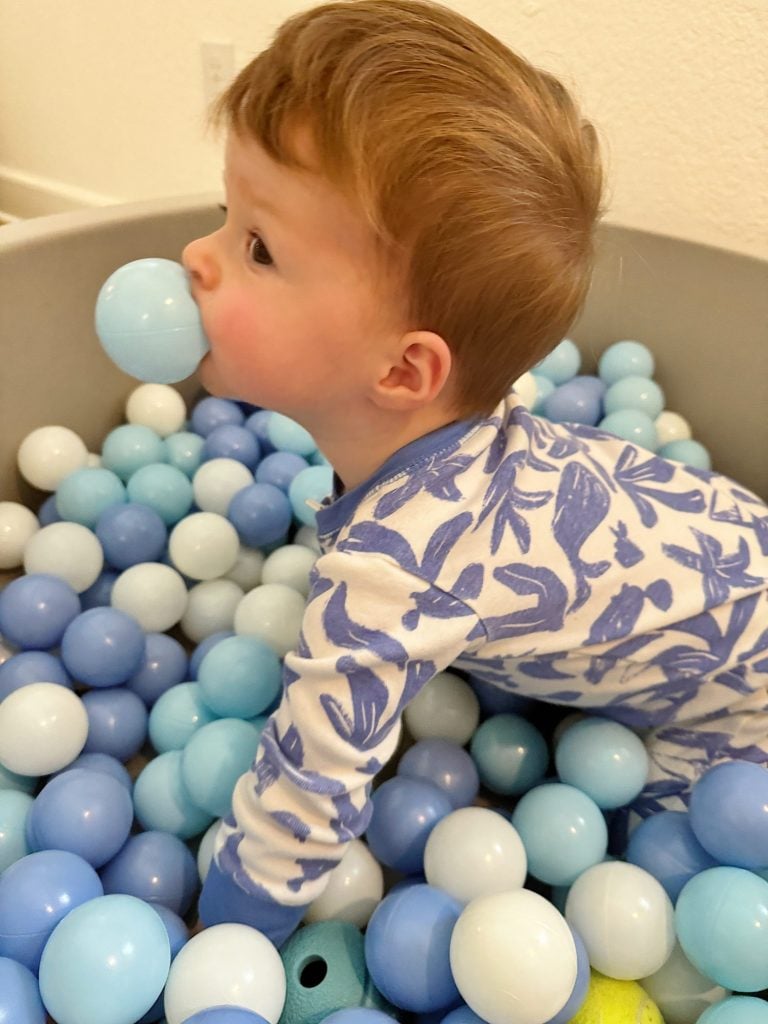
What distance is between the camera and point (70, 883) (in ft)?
2.01

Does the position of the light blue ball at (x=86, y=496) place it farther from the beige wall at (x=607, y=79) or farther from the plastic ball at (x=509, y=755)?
the beige wall at (x=607, y=79)

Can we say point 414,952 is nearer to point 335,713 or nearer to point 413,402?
point 335,713

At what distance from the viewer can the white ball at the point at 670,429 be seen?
1.06 metres

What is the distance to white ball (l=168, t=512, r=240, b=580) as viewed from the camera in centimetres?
91

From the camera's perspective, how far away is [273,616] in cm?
82

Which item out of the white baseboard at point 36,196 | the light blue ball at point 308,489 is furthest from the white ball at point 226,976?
the white baseboard at point 36,196

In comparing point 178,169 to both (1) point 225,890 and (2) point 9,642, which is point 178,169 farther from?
(1) point 225,890

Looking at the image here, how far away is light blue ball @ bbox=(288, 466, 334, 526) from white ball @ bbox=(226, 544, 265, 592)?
71 millimetres

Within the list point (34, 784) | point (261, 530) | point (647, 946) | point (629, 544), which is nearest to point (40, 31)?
point (261, 530)

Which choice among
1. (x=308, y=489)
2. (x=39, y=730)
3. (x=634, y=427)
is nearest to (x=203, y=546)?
(x=308, y=489)

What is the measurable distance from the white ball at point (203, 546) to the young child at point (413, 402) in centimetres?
29

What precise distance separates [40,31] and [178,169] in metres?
0.34

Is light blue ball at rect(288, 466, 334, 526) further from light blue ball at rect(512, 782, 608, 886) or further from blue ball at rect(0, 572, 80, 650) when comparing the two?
light blue ball at rect(512, 782, 608, 886)

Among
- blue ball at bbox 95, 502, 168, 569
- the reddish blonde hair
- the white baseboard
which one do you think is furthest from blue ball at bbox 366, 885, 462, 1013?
the white baseboard
